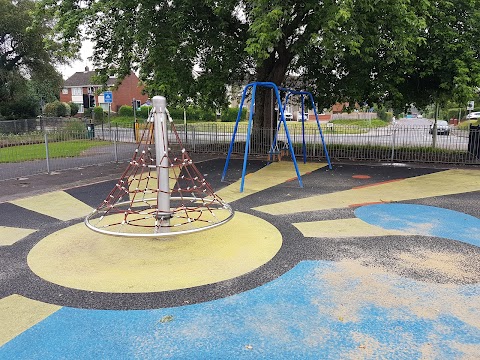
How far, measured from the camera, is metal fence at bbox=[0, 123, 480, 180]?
13531 mm

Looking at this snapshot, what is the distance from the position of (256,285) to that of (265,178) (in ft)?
22.0

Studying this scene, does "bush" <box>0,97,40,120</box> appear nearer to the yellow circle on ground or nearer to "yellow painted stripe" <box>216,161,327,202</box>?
"yellow painted stripe" <box>216,161,327,202</box>

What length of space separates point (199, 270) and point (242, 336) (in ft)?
4.89

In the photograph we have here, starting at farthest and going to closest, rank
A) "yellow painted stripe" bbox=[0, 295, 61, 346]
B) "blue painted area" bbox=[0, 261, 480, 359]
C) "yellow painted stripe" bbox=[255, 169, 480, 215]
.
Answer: "yellow painted stripe" bbox=[255, 169, 480, 215] < "yellow painted stripe" bbox=[0, 295, 61, 346] < "blue painted area" bbox=[0, 261, 480, 359]

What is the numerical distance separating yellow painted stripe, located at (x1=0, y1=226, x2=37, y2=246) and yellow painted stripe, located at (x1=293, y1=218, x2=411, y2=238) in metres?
4.27

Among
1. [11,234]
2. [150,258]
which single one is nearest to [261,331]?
[150,258]

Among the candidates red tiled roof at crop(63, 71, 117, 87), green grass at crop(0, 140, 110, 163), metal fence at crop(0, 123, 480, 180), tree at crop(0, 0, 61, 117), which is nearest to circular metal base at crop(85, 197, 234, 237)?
metal fence at crop(0, 123, 480, 180)

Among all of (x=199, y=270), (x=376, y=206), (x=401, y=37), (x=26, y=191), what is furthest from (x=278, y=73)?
(x=199, y=270)

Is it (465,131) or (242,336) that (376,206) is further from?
(465,131)

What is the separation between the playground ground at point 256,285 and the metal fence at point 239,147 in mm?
6169

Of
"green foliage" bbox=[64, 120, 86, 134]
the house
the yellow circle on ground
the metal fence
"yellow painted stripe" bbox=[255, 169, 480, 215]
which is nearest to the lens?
the yellow circle on ground

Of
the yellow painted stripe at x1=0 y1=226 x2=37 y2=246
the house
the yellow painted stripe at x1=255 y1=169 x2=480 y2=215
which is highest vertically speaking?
the house

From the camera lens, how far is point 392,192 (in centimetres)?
908

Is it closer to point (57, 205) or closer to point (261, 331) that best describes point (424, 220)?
point (261, 331)
